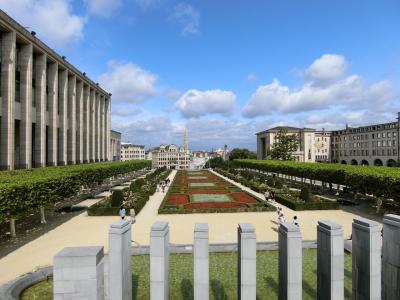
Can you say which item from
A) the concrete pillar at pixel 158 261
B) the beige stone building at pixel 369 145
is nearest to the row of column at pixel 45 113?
the concrete pillar at pixel 158 261

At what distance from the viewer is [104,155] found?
261 ft

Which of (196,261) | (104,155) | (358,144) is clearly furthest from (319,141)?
(196,261)

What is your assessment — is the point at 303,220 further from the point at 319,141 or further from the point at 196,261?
the point at 319,141

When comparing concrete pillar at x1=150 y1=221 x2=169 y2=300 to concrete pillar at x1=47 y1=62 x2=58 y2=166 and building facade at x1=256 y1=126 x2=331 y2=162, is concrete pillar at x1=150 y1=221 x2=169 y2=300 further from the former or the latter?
building facade at x1=256 y1=126 x2=331 y2=162

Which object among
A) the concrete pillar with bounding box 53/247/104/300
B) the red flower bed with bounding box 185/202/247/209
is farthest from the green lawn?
the red flower bed with bounding box 185/202/247/209

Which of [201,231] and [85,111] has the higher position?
[85,111]

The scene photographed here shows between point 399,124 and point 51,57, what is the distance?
102 meters

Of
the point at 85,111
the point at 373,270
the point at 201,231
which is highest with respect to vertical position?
the point at 85,111

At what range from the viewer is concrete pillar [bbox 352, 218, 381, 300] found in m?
10.1

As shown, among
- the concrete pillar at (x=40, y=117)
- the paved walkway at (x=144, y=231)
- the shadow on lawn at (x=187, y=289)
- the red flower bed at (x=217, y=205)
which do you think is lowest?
the paved walkway at (x=144, y=231)

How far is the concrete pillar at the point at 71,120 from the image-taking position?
54.4 metres

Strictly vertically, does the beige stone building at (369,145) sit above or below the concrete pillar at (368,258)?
above

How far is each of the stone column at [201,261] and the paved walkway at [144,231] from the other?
10064 millimetres

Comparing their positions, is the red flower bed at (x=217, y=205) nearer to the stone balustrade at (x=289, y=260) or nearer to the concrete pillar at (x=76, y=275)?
the stone balustrade at (x=289, y=260)
